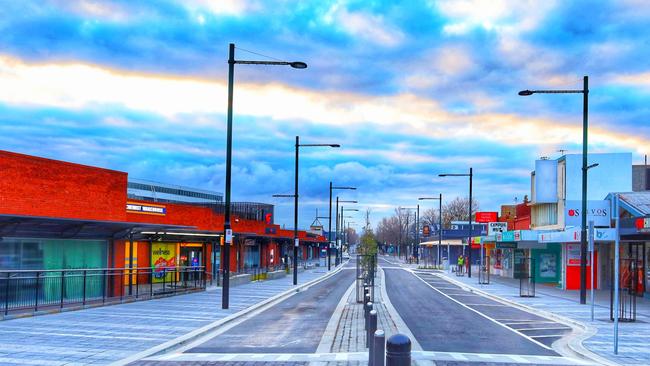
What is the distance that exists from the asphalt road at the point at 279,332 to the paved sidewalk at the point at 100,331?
3.80 ft

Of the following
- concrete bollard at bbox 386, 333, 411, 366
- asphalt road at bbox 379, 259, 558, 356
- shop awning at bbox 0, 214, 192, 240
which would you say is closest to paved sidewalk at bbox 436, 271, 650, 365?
asphalt road at bbox 379, 259, 558, 356

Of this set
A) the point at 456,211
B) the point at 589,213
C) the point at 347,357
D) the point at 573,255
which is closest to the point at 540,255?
the point at 573,255

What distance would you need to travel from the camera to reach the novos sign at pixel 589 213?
30.1m

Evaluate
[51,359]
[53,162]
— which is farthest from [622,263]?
[51,359]

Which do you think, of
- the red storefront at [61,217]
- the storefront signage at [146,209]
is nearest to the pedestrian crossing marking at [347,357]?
the red storefront at [61,217]

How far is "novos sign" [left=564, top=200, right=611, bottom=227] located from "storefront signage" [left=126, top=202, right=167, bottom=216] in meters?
23.3

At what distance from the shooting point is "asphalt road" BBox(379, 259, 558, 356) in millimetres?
15158

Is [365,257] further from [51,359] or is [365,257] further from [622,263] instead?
[51,359]

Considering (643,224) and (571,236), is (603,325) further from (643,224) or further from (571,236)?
(571,236)

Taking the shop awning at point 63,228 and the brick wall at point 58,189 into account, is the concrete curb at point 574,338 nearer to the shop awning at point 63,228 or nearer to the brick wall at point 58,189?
the shop awning at point 63,228

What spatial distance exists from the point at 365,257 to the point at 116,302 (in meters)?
10.1

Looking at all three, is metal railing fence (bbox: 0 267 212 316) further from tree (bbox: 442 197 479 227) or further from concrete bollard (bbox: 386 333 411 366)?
tree (bbox: 442 197 479 227)

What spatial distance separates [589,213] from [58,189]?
24961 mm

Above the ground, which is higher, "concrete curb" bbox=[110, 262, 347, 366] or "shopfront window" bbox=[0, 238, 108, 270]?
"shopfront window" bbox=[0, 238, 108, 270]
